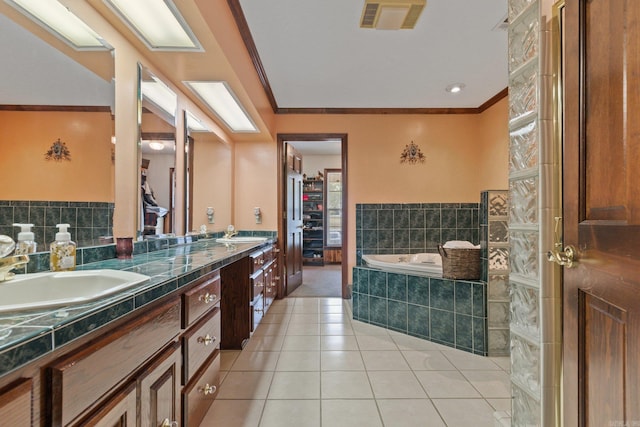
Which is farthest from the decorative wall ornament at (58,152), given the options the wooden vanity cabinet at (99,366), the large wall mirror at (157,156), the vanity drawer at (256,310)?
the vanity drawer at (256,310)

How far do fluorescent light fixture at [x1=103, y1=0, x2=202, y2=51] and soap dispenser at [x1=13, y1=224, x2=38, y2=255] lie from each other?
1130mm

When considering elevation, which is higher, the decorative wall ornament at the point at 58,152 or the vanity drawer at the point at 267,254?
the decorative wall ornament at the point at 58,152

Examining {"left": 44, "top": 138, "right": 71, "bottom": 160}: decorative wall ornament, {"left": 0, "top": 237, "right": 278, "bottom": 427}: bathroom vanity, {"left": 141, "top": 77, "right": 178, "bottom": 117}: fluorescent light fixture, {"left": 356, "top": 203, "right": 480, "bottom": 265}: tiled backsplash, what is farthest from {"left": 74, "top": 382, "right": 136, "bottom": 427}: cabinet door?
{"left": 356, "top": 203, "right": 480, "bottom": 265}: tiled backsplash

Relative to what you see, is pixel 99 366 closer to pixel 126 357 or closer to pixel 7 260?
pixel 126 357

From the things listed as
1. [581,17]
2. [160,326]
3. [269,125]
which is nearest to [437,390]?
[160,326]

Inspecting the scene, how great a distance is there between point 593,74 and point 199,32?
1724mm

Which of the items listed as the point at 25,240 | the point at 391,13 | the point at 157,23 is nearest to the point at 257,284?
the point at 25,240

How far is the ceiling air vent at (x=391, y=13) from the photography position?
1799 mm

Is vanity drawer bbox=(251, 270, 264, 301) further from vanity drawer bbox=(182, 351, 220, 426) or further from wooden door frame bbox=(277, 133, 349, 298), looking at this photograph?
wooden door frame bbox=(277, 133, 349, 298)

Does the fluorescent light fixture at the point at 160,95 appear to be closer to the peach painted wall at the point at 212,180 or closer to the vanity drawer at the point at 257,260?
the peach painted wall at the point at 212,180

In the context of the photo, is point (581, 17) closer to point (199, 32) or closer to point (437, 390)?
point (199, 32)

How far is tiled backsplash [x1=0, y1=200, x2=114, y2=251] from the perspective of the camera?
1074mm

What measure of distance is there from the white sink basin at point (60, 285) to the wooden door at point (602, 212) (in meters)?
1.30

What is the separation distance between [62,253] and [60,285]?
9.2 inches
